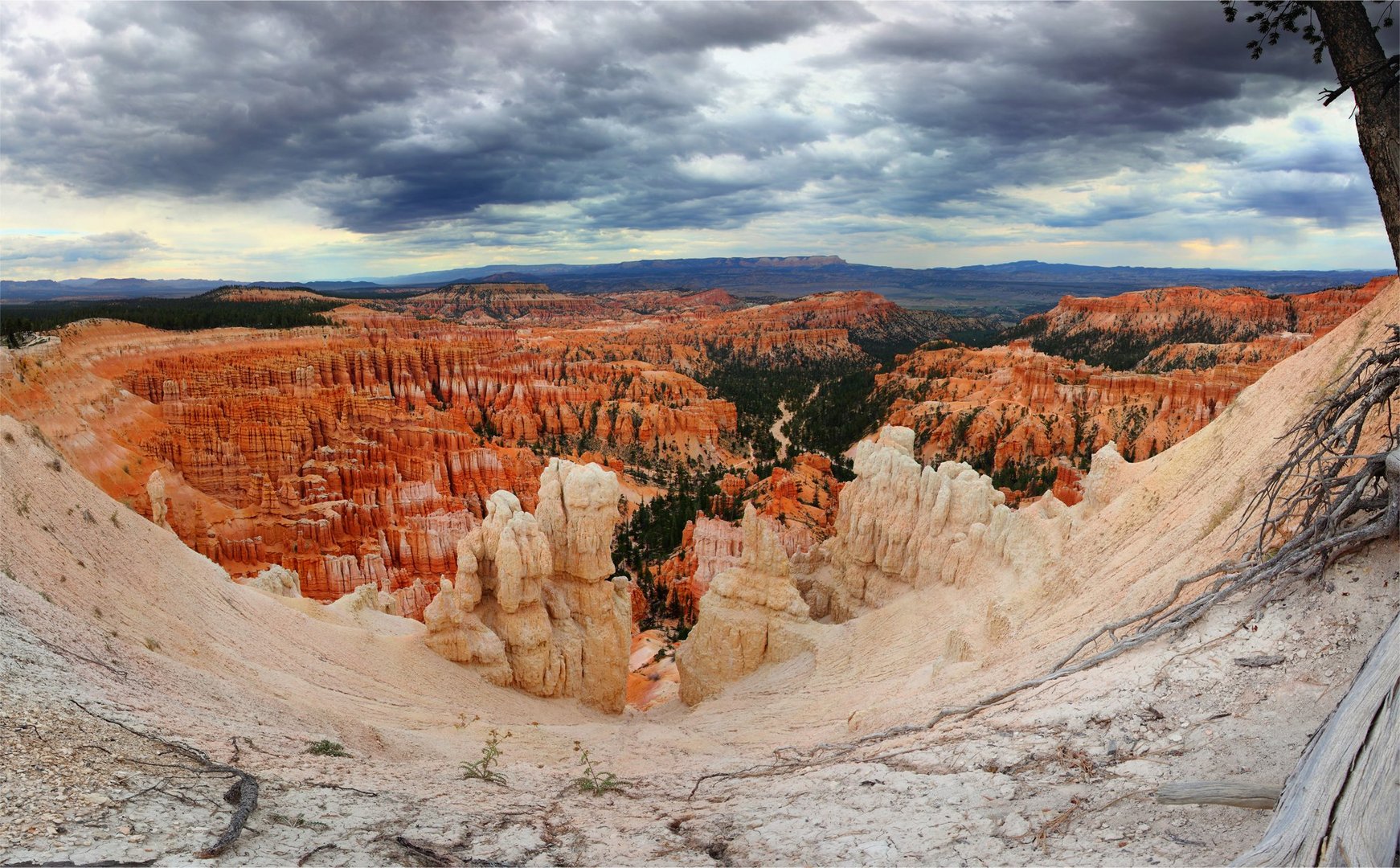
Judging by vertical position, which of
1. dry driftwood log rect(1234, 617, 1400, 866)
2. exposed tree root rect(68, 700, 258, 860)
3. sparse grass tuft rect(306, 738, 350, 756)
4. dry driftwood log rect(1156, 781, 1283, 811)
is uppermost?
dry driftwood log rect(1234, 617, 1400, 866)

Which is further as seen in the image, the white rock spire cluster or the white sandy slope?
the white rock spire cluster

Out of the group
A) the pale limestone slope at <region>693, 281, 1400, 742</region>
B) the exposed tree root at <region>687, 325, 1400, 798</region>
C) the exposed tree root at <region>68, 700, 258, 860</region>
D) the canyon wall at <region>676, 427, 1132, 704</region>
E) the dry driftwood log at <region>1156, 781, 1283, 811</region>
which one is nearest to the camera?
the dry driftwood log at <region>1156, 781, 1283, 811</region>

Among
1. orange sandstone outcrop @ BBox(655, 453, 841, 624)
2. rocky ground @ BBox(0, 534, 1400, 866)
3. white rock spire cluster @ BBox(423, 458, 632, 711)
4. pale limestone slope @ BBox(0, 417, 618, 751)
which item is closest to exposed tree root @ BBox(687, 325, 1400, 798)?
rocky ground @ BBox(0, 534, 1400, 866)

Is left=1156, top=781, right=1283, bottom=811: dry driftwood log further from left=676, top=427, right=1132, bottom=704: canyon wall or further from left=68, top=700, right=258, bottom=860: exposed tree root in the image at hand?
left=676, top=427, right=1132, bottom=704: canyon wall

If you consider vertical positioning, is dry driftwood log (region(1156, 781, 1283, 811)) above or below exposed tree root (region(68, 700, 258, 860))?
above

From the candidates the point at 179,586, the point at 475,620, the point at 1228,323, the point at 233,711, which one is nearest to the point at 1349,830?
the point at 233,711

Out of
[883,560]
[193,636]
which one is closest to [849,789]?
[193,636]

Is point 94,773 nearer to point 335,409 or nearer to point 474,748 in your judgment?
point 474,748

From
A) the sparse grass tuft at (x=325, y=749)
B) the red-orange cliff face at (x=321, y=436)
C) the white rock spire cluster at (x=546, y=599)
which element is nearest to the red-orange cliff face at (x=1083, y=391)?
the red-orange cliff face at (x=321, y=436)

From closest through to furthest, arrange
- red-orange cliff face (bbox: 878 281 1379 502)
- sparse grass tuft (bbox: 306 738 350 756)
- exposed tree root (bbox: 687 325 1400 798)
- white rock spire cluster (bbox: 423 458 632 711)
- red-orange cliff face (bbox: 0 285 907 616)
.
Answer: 1. exposed tree root (bbox: 687 325 1400 798)
2. sparse grass tuft (bbox: 306 738 350 756)
3. white rock spire cluster (bbox: 423 458 632 711)
4. red-orange cliff face (bbox: 0 285 907 616)
5. red-orange cliff face (bbox: 878 281 1379 502)
